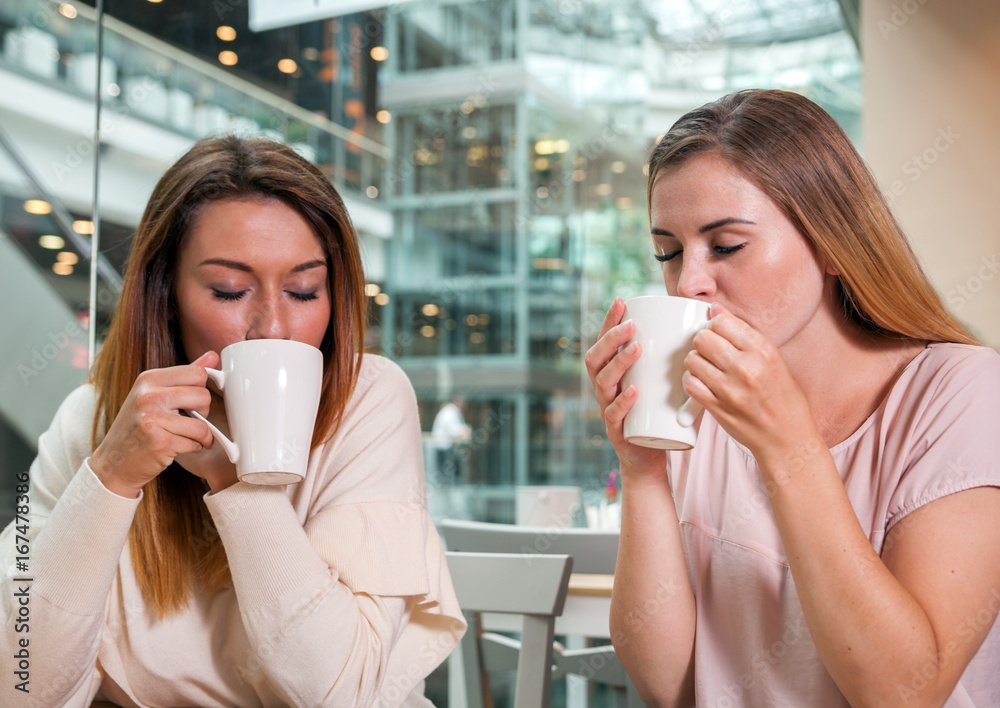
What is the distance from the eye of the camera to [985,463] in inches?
33.0

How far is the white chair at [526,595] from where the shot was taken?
1412 mm

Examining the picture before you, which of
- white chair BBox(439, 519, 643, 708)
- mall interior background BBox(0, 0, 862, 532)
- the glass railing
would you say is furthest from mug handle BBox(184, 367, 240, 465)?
mall interior background BBox(0, 0, 862, 532)

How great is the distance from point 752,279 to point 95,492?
775mm

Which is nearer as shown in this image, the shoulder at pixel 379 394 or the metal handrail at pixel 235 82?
the shoulder at pixel 379 394

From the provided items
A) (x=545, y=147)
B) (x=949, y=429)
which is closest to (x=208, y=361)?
(x=949, y=429)

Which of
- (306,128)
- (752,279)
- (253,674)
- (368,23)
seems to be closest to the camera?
(752,279)

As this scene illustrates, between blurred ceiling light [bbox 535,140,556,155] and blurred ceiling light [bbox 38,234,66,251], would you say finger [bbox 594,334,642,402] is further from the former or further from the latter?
blurred ceiling light [bbox 535,140,556,155]

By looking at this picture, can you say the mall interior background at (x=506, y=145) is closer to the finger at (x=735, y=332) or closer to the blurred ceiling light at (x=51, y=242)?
the blurred ceiling light at (x=51, y=242)

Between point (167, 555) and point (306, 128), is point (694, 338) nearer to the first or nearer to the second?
point (167, 555)

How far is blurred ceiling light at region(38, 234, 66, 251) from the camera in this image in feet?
8.29

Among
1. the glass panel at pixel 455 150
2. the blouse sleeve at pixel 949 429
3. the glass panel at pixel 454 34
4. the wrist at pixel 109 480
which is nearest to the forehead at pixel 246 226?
the wrist at pixel 109 480

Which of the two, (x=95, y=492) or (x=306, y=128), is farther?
(x=306, y=128)

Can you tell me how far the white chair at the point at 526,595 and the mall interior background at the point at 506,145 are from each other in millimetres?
3053

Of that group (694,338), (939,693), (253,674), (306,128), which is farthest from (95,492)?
(306,128)
